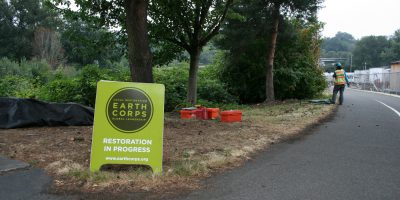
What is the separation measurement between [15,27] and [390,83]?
220 feet

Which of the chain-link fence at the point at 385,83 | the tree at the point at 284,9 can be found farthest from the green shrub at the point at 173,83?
the chain-link fence at the point at 385,83

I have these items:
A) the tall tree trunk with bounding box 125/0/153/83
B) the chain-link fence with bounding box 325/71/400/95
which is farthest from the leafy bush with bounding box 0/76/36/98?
the chain-link fence with bounding box 325/71/400/95

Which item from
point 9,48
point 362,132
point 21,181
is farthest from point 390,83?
point 9,48

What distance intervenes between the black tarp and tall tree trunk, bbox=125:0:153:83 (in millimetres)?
2059

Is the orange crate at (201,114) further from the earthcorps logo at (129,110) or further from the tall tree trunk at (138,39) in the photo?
the earthcorps logo at (129,110)

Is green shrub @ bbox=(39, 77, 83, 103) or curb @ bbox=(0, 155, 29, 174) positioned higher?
green shrub @ bbox=(39, 77, 83, 103)

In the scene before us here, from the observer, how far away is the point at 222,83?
23.1 meters

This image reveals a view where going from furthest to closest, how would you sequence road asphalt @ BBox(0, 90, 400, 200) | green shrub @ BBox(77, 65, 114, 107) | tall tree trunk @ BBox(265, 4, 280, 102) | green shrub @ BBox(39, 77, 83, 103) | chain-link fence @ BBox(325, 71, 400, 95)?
1. chain-link fence @ BBox(325, 71, 400, 95)
2. tall tree trunk @ BBox(265, 4, 280, 102)
3. green shrub @ BBox(77, 65, 114, 107)
4. green shrub @ BBox(39, 77, 83, 103)
5. road asphalt @ BBox(0, 90, 400, 200)

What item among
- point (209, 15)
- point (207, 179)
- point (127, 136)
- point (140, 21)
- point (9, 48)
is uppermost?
point (9, 48)

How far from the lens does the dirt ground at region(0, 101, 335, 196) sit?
5.12 m

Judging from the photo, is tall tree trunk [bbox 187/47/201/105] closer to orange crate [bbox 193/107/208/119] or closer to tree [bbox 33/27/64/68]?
orange crate [bbox 193/107/208/119]

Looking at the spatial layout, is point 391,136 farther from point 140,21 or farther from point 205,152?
point 140,21

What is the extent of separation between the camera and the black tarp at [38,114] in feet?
30.9

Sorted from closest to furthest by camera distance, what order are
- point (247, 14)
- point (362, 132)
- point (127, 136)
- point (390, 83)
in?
1. point (127, 136)
2. point (362, 132)
3. point (247, 14)
4. point (390, 83)
